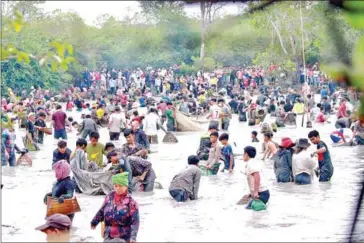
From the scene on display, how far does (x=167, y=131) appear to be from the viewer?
1088 inches

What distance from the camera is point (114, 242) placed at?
8.62m

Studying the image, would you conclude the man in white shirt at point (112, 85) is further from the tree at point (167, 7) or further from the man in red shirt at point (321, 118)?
the tree at point (167, 7)

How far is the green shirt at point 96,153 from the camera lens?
52.9ft

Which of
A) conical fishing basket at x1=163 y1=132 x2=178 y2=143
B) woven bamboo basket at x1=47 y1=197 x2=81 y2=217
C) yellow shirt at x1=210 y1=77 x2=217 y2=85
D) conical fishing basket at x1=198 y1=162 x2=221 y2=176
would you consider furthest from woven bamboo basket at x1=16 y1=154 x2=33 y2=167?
yellow shirt at x1=210 y1=77 x2=217 y2=85

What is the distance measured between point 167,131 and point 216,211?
13.7m

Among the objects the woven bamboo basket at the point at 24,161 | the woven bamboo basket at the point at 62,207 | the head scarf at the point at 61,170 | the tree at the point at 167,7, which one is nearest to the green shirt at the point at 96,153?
the head scarf at the point at 61,170

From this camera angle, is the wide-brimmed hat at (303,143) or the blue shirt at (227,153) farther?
the blue shirt at (227,153)

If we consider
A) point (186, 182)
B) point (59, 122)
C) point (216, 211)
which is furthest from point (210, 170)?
point (59, 122)

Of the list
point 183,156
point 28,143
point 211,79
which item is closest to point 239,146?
point 183,156

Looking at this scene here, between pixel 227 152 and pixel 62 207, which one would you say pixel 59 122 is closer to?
pixel 227 152

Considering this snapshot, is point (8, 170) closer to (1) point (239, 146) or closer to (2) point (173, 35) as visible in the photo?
(1) point (239, 146)

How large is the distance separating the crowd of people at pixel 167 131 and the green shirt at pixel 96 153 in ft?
0.05

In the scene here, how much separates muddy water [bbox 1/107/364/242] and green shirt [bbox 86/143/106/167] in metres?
0.98

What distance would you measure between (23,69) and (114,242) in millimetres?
37560
